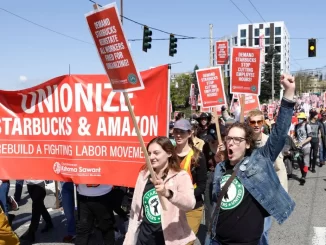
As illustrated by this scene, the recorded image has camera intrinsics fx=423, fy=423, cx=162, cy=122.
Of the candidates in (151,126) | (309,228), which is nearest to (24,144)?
(151,126)

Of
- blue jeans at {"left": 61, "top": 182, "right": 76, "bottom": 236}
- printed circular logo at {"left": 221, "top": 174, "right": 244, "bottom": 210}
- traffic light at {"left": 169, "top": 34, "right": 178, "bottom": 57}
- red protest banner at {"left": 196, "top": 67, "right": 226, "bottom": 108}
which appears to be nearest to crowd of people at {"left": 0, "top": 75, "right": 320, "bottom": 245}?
printed circular logo at {"left": 221, "top": 174, "right": 244, "bottom": 210}

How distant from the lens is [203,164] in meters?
4.52

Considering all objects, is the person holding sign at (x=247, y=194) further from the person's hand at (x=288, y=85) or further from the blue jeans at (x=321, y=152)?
the blue jeans at (x=321, y=152)

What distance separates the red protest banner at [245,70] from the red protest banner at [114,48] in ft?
11.0

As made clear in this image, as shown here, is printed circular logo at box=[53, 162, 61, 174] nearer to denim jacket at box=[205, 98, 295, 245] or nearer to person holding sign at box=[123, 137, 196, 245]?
person holding sign at box=[123, 137, 196, 245]

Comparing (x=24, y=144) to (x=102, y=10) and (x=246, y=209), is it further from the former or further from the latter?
(x=246, y=209)

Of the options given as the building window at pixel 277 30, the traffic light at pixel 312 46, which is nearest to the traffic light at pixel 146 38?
the traffic light at pixel 312 46

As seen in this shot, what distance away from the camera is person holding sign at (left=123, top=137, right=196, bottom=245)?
10.5 feet

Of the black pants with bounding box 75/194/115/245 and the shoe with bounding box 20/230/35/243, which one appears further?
the shoe with bounding box 20/230/35/243

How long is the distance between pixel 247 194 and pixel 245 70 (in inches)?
150

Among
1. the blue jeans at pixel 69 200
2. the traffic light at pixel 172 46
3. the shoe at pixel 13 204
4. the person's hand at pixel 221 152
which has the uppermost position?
the traffic light at pixel 172 46

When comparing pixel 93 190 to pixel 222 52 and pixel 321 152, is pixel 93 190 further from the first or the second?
pixel 222 52

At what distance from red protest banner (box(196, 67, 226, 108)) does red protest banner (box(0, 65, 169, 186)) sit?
2.67 metres

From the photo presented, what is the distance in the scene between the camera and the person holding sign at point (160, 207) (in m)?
3.19
